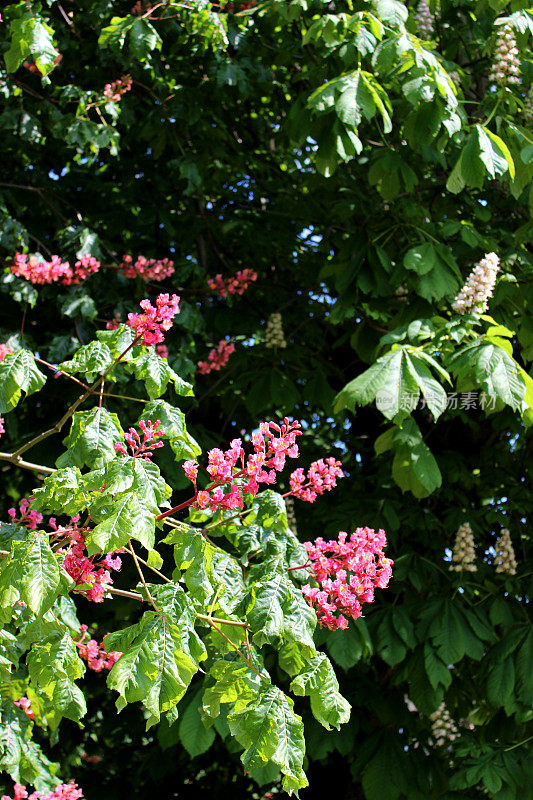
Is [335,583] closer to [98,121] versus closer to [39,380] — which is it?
[39,380]

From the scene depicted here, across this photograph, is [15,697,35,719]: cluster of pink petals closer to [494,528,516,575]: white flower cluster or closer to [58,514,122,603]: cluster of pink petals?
[58,514,122,603]: cluster of pink petals

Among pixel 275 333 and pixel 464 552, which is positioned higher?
pixel 275 333

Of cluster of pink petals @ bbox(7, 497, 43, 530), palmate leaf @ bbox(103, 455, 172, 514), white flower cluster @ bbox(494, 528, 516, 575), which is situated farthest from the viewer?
white flower cluster @ bbox(494, 528, 516, 575)

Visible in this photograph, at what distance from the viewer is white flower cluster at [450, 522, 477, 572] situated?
361 centimetres

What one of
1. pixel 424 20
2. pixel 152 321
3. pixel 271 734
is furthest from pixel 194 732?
pixel 424 20

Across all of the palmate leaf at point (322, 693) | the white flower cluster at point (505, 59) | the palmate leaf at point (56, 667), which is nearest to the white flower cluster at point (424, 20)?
the white flower cluster at point (505, 59)

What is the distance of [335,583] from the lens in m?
1.83

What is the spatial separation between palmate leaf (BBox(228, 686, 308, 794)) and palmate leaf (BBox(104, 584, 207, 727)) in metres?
0.14

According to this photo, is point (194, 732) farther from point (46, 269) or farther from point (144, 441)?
point (46, 269)

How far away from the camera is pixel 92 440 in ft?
6.14

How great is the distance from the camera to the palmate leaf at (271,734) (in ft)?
5.32

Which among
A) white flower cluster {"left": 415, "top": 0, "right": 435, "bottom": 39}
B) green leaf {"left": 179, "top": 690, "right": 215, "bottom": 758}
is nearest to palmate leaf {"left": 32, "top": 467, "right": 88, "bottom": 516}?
green leaf {"left": 179, "top": 690, "right": 215, "bottom": 758}

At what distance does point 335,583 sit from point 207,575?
0.96ft

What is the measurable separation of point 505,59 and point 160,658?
2.79 metres
